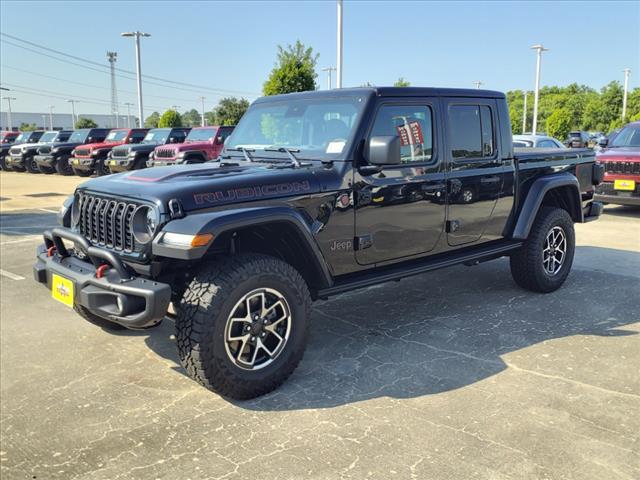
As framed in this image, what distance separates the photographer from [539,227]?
5328mm

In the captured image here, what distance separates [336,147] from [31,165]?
77.1 ft

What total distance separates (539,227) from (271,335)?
3073 mm

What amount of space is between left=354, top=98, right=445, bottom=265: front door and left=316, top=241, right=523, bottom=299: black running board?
0.09 m

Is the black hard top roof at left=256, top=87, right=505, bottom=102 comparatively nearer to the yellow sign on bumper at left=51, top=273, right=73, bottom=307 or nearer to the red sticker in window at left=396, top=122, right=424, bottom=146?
the red sticker in window at left=396, top=122, right=424, bottom=146

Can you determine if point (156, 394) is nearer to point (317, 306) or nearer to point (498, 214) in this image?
point (317, 306)

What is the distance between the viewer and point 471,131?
4.75m

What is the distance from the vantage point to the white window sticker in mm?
3902

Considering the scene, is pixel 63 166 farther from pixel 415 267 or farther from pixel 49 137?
pixel 415 267

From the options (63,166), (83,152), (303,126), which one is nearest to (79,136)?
(63,166)

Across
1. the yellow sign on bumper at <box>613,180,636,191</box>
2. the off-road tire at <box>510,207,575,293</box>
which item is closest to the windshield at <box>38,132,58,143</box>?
the yellow sign on bumper at <box>613,180,636,191</box>

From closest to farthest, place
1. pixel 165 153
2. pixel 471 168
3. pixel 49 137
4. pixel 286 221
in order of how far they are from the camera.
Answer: pixel 286 221
pixel 471 168
pixel 165 153
pixel 49 137

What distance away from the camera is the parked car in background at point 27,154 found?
2345 cm

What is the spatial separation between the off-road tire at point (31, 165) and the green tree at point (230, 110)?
600 inches

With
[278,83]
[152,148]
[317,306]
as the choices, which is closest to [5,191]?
[152,148]
